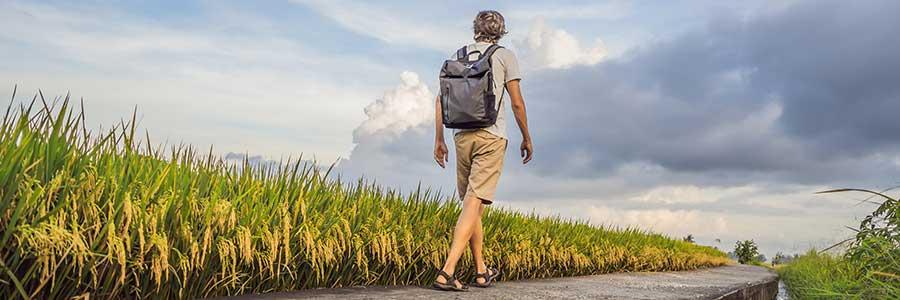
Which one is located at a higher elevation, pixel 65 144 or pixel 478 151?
pixel 478 151

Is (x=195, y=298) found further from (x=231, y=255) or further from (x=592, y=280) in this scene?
(x=592, y=280)

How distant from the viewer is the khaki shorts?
5.04m

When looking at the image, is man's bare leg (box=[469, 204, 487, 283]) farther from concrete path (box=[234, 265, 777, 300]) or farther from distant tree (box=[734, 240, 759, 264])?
distant tree (box=[734, 240, 759, 264])

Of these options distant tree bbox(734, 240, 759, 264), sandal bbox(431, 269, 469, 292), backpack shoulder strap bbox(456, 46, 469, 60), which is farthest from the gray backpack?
distant tree bbox(734, 240, 759, 264)

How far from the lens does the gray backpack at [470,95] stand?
4914 millimetres

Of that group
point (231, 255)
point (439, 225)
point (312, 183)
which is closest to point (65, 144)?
point (231, 255)

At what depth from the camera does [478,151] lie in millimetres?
5070

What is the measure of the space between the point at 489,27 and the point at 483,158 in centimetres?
87

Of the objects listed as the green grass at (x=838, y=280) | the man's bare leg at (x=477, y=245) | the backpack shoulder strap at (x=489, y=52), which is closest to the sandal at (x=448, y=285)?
the man's bare leg at (x=477, y=245)

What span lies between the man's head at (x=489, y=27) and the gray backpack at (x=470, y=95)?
0.68ft

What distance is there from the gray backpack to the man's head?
21cm

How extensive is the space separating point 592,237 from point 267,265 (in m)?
5.78

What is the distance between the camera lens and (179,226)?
3.92 m

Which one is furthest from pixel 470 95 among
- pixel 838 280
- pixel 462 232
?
pixel 838 280
